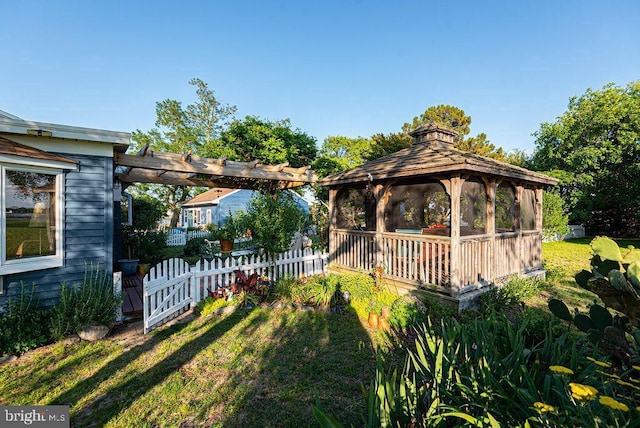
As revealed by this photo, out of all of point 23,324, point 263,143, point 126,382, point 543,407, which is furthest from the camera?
point 263,143

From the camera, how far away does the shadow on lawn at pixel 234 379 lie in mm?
2865

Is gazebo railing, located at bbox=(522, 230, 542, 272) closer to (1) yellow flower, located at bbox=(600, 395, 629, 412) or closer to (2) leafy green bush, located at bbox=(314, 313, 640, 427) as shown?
(2) leafy green bush, located at bbox=(314, 313, 640, 427)

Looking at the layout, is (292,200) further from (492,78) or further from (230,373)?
(492,78)

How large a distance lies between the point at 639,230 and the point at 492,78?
19.2 m

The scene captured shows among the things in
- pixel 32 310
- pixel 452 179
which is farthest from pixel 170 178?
pixel 452 179

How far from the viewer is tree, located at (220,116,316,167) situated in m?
15.4

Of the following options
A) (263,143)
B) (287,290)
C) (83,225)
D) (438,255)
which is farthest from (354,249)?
(263,143)

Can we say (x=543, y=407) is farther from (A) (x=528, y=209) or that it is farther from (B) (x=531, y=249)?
(A) (x=528, y=209)

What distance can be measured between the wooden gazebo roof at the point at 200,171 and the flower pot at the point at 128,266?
255 centimetres

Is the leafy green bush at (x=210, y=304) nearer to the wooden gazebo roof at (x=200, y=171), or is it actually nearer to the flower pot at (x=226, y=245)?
the flower pot at (x=226, y=245)

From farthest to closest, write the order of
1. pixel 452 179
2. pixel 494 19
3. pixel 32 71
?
pixel 32 71
pixel 494 19
pixel 452 179

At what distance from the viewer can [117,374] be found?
3561 mm

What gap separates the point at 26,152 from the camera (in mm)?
4438

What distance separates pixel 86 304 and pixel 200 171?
3.34 meters
